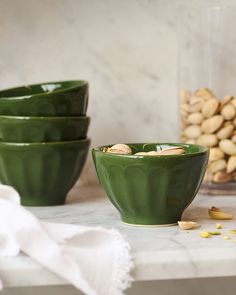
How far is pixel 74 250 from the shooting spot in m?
0.86

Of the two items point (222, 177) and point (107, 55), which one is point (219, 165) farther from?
point (107, 55)

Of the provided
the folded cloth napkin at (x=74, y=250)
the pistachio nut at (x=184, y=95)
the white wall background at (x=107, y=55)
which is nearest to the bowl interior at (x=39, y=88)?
the white wall background at (x=107, y=55)

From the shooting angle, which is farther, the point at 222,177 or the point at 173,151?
the point at 222,177

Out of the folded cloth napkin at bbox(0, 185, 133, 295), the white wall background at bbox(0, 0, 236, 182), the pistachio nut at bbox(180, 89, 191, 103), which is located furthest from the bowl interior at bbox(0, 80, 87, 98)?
the folded cloth napkin at bbox(0, 185, 133, 295)

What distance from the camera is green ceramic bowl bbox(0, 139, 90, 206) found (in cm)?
115

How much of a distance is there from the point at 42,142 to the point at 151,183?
23 centimetres

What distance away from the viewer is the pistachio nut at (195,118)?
1.24 m

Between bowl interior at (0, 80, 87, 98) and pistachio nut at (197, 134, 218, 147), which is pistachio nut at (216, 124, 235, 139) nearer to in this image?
pistachio nut at (197, 134, 218, 147)

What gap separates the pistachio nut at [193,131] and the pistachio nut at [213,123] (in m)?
0.02

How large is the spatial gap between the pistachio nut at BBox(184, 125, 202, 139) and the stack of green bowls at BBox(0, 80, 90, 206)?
18 centimetres

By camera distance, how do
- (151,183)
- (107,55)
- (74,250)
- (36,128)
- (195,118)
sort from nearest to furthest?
(74,250) < (151,183) < (36,128) < (195,118) < (107,55)

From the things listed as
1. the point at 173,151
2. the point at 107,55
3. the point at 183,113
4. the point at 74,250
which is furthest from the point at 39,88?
the point at 74,250

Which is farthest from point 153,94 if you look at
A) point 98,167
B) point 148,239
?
point 148,239

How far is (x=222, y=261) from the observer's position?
860mm
